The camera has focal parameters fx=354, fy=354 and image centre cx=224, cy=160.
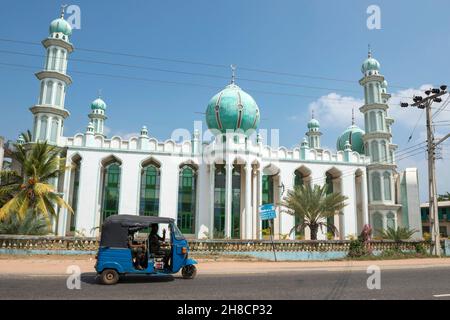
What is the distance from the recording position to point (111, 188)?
3022cm


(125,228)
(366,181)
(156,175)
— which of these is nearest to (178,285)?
(125,228)

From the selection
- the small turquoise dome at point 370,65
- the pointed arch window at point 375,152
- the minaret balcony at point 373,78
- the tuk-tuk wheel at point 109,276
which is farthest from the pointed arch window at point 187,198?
the tuk-tuk wheel at point 109,276

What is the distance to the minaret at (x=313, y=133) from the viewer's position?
146ft

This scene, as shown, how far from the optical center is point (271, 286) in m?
9.42

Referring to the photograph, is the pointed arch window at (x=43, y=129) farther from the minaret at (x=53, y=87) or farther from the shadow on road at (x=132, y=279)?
the shadow on road at (x=132, y=279)

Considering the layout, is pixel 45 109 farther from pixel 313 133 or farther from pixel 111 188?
pixel 313 133

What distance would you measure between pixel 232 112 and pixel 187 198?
27.7 ft

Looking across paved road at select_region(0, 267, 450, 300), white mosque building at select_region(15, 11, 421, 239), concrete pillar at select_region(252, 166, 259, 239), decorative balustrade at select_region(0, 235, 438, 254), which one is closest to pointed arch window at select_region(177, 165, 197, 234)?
white mosque building at select_region(15, 11, 421, 239)

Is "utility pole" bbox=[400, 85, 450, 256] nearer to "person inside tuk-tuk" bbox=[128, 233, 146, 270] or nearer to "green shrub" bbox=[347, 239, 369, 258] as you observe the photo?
"green shrub" bbox=[347, 239, 369, 258]

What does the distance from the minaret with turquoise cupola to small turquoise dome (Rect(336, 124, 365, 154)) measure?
211 inches

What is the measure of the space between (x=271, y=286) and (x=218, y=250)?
8712mm

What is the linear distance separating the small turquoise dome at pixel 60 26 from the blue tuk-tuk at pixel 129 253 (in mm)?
24669
